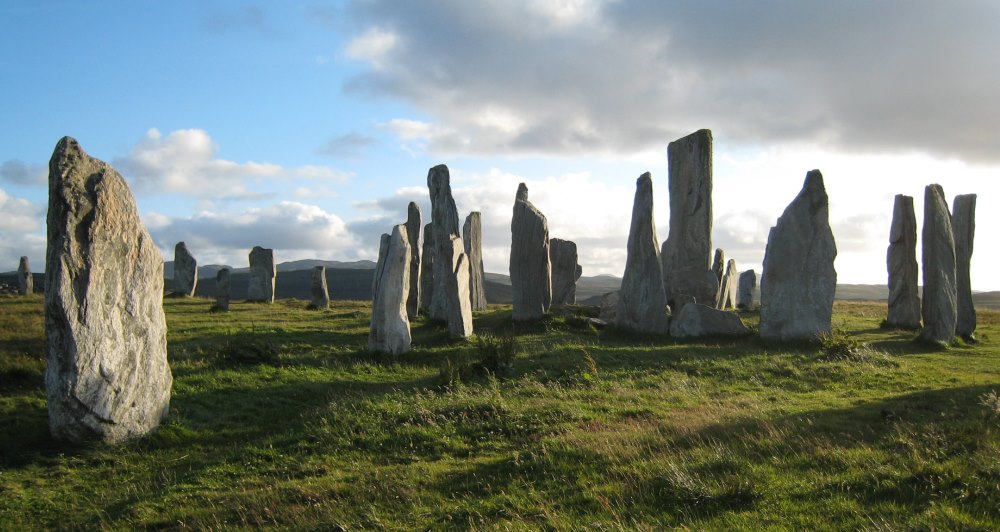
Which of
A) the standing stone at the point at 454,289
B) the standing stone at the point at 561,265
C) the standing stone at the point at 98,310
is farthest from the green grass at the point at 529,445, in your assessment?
the standing stone at the point at 561,265

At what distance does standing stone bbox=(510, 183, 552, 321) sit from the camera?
76.4ft

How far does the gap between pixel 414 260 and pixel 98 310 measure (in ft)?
59.1

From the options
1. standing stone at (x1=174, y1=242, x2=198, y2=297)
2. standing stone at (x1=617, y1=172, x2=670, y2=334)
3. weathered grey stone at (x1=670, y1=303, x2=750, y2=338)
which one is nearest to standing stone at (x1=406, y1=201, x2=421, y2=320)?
standing stone at (x1=617, y1=172, x2=670, y2=334)

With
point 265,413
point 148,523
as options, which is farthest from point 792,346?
point 148,523

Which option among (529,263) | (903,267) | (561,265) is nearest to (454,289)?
(529,263)

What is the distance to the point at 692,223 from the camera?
26.6 m

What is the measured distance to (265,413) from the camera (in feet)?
40.6

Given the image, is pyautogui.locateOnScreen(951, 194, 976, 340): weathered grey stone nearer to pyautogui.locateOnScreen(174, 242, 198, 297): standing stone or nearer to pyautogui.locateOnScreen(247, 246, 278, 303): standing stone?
pyautogui.locateOnScreen(247, 246, 278, 303): standing stone

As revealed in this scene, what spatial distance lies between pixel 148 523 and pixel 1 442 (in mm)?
3993

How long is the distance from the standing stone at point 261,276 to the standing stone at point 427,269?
33.7 ft

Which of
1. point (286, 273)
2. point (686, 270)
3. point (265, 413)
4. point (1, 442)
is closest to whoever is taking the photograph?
point (1, 442)

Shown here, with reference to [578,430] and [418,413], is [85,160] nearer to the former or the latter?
[418,413]

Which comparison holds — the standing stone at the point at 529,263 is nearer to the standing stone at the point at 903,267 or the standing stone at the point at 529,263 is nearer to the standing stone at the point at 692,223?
the standing stone at the point at 692,223

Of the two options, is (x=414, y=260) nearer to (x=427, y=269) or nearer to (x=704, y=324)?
(x=427, y=269)
